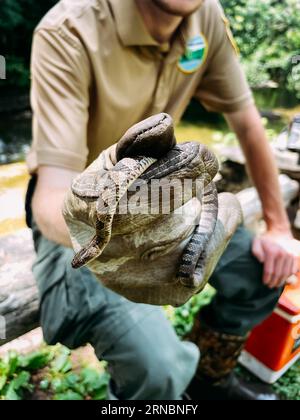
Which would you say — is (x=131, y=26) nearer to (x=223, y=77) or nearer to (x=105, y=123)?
(x=105, y=123)

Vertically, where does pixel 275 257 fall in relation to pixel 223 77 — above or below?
below

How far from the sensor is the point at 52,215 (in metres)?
0.85

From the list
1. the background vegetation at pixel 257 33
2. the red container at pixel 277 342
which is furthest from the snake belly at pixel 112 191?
the background vegetation at pixel 257 33

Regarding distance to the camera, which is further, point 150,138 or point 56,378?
point 56,378

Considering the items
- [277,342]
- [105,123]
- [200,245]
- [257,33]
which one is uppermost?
[200,245]

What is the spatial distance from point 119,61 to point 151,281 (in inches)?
26.4

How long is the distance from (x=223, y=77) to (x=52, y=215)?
79cm

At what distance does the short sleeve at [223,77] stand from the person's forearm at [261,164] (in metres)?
0.08

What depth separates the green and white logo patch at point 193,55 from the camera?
1.09m

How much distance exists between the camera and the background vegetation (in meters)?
2.56

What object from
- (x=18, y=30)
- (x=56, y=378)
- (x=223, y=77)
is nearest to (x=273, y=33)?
(x=223, y=77)

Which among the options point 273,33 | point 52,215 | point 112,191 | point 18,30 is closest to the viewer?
point 112,191

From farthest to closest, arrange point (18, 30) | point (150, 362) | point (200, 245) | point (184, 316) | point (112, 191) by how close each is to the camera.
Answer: point (18, 30)
point (184, 316)
point (150, 362)
point (200, 245)
point (112, 191)
